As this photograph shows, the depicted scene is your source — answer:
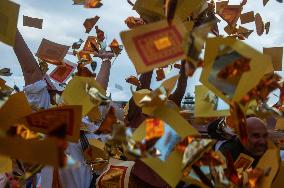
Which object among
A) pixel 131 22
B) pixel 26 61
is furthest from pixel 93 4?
pixel 26 61

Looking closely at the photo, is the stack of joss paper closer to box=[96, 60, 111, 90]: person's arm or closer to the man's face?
the man's face

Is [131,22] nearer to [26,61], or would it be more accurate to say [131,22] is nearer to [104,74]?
[26,61]

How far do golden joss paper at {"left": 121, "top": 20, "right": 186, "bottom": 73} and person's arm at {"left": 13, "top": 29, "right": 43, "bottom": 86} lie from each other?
1.55m

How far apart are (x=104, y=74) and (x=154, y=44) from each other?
2.08 m

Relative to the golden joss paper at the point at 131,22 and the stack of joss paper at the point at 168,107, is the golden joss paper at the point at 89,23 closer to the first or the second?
the golden joss paper at the point at 131,22

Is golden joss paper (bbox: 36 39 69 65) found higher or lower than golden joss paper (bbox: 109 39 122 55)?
higher

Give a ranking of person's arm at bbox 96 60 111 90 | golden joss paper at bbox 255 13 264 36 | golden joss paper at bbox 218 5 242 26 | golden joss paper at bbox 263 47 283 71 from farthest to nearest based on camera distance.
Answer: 1. person's arm at bbox 96 60 111 90
2. golden joss paper at bbox 255 13 264 36
3. golden joss paper at bbox 218 5 242 26
4. golden joss paper at bbox 263 47 283 71

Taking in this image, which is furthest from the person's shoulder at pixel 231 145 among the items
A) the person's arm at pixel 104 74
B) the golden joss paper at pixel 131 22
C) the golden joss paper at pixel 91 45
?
the golden joss paper at pixel 91 45

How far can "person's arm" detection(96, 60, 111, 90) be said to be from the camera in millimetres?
3146

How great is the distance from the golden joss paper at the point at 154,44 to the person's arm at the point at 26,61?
60.9 inches

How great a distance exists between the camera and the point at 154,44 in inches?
42.6

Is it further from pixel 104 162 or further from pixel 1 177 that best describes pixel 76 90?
pixel 1 177

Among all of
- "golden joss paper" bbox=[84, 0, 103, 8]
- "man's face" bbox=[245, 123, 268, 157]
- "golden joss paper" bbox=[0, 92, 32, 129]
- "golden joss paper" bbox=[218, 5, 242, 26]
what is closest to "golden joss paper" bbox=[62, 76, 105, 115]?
"golden joss paper" bbox=[0, 92, 32, 129]

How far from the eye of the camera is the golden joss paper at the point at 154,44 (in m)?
1.07
